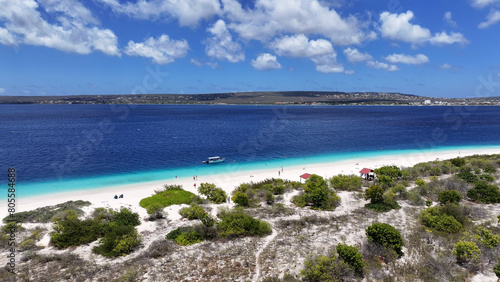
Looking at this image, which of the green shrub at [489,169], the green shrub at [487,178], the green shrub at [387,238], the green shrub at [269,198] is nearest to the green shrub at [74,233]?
the green shrub at [269,198]

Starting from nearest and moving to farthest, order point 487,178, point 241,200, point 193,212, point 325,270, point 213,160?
1. point 325,270
2. point 193,212
3. point 241,200
4. point 487,178
5. point 213,160

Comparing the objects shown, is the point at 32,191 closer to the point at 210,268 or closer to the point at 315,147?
the point at 210,268

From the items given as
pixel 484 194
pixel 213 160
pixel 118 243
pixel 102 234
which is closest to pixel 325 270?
pixel 118 243

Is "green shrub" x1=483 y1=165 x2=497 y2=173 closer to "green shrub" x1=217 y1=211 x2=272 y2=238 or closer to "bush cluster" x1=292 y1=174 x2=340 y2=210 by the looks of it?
"bush cluster" x1=292 y1=174 x2=340 y2=210

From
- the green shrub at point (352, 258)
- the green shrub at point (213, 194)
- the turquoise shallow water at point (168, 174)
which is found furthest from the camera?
the turquoise shallow water at point (168, 174)

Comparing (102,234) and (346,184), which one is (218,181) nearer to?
(346,184)

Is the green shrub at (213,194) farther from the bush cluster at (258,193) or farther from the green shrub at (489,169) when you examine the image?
the green shrub at (489,169)

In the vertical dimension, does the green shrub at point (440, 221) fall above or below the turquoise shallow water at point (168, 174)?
above
